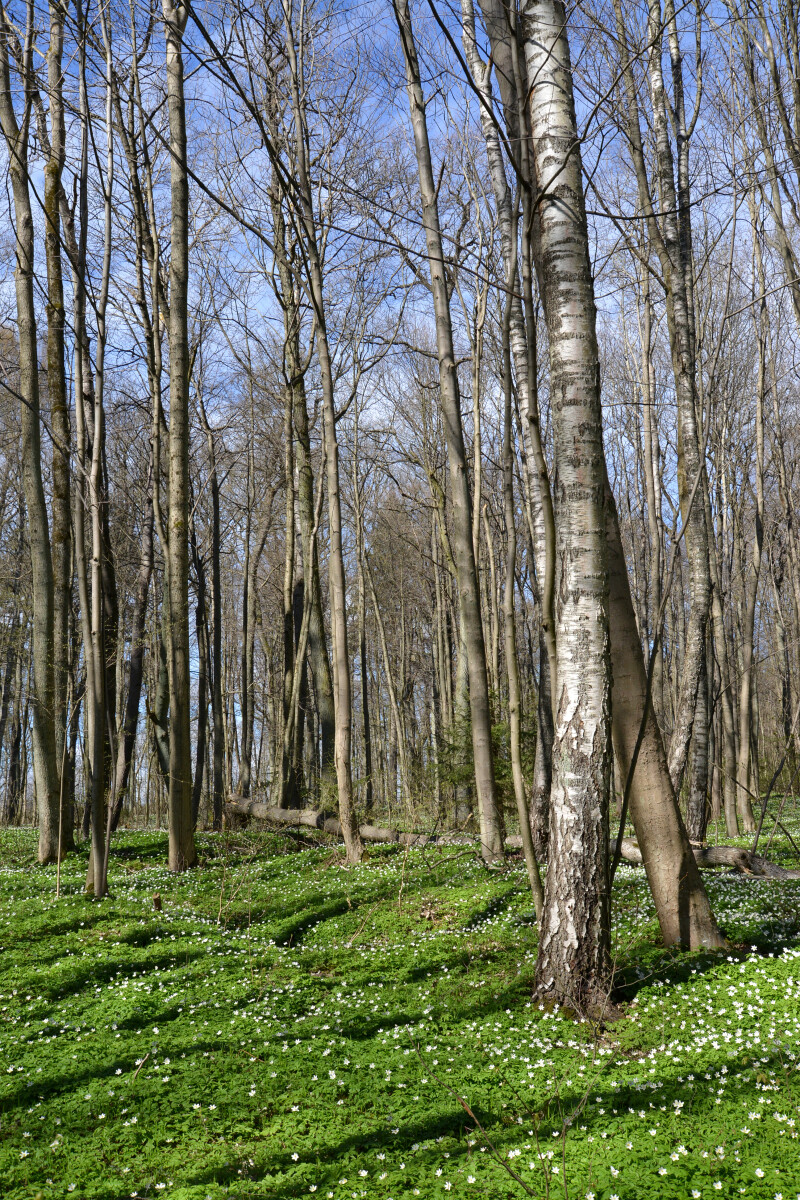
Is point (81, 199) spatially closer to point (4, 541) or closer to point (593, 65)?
point (593, 65)

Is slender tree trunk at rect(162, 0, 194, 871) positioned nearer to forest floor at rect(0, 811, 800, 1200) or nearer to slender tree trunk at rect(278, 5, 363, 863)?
slender tree trunk at rect(278, 5, 363, 863)

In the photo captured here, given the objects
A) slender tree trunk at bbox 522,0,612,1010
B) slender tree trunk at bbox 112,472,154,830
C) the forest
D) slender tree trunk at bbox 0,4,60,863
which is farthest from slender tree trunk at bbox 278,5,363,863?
slender tree trunk at bbox 112,472,154,830

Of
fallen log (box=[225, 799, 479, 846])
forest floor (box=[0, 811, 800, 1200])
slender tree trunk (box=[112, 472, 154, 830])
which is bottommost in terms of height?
→ fallen log (box=[225, 799, 479, 846])

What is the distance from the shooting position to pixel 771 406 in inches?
707

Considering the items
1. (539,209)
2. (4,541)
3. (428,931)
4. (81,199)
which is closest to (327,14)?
(81,199)

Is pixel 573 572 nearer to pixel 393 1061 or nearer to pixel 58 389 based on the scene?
pixel 393 1061

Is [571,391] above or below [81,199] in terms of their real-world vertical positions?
below

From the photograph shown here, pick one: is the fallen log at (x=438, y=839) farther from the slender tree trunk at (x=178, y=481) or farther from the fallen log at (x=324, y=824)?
the slender tree trunk at (x=178, y=481)

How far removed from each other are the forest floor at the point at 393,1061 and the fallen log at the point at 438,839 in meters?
0.76

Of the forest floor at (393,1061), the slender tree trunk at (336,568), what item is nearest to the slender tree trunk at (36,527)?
the forest floor at (393,1061)

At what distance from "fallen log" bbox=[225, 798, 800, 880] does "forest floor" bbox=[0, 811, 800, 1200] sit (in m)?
0.76

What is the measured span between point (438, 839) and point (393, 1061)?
7045 millimetres

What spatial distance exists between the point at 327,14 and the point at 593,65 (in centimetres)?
491

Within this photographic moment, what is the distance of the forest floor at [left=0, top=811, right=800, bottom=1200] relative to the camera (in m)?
3.01
